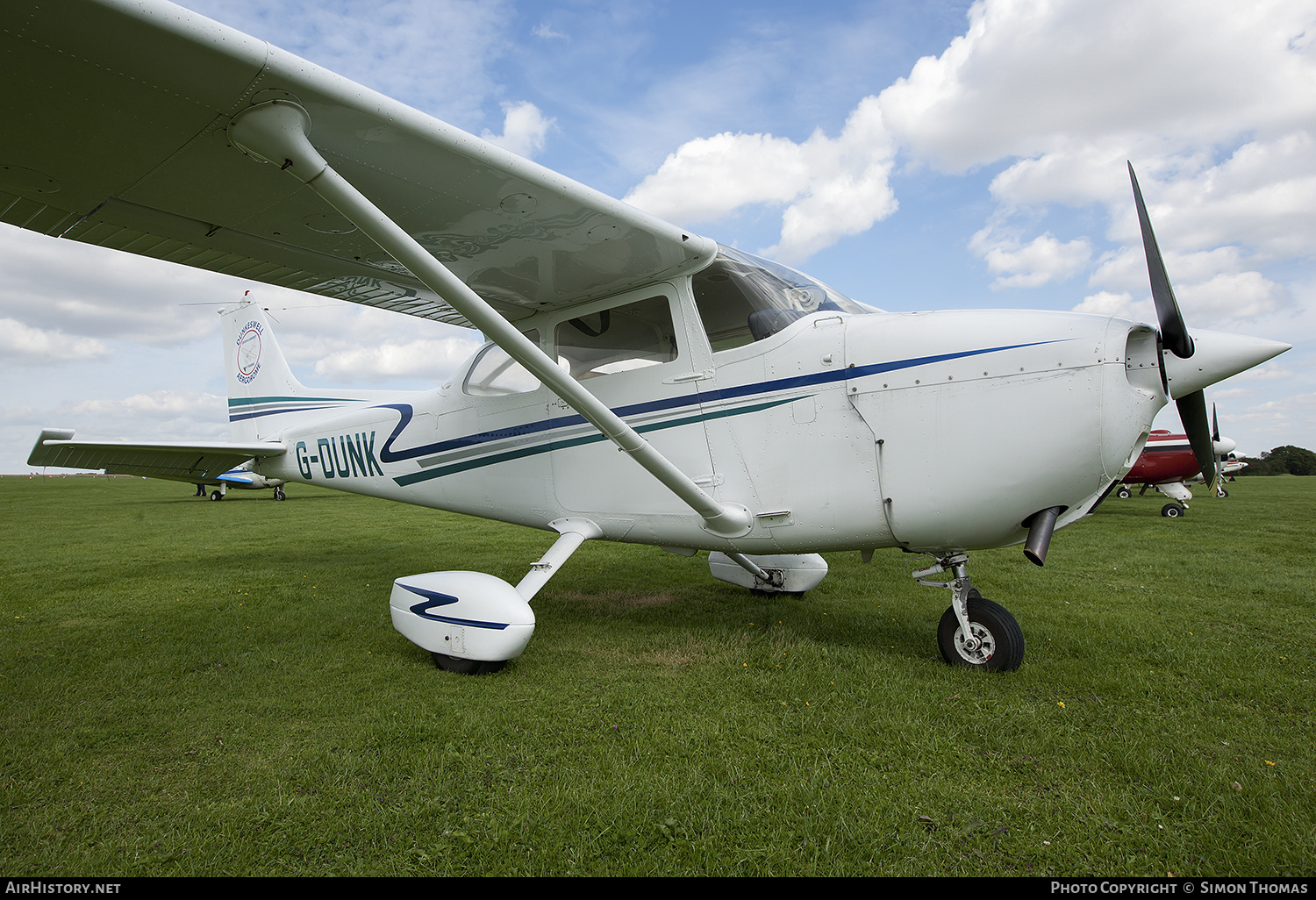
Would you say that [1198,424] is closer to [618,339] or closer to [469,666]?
[618,339]

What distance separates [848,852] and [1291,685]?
3.06 m

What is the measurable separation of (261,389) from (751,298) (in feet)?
21.8

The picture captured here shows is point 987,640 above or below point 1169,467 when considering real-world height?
above

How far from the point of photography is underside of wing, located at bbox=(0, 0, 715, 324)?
237 cm

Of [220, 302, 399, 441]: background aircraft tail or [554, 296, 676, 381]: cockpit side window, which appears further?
[220, 302, 399, 441]: background aircraft tail

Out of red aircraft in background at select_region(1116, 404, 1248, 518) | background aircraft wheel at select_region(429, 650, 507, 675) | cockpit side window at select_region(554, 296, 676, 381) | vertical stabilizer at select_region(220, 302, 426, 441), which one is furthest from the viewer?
red aircraft in background at select_region(1116, 404, 1248, 518)

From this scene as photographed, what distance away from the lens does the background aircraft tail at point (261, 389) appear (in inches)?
287

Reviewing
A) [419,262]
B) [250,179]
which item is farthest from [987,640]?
[250,179]

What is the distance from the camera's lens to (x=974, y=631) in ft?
12.1

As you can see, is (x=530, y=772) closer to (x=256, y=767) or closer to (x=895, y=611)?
(x=256, y=767)

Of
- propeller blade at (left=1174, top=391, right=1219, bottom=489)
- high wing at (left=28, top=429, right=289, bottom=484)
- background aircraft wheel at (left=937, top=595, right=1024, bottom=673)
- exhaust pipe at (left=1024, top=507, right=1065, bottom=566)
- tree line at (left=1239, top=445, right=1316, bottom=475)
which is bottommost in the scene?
tree line at (left=1239, top=445, right=1316, bottom=475)

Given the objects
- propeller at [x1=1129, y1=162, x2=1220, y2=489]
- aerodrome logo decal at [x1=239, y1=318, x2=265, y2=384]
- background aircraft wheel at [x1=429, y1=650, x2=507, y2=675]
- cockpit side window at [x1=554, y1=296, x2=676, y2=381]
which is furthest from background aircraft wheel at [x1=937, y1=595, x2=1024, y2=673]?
aerodrome logo decal at [x1=239, y1=318, x2=265, y2=384]

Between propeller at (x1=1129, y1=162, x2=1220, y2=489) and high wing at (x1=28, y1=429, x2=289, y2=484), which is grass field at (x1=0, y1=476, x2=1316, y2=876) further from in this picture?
propeller at (x1=1129, y1=162, x2=1220, y2=489)
